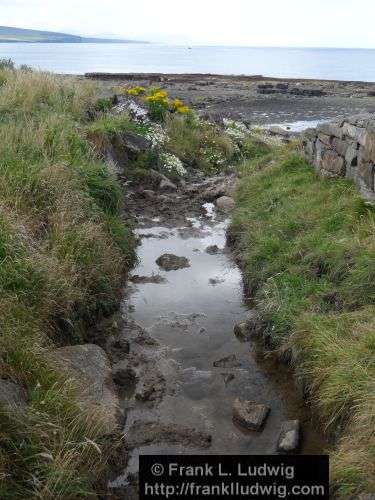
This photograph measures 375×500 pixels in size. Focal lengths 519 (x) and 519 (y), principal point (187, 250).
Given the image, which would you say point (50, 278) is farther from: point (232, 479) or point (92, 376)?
point (232, 479)

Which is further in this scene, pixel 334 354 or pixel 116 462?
pixel 334 354

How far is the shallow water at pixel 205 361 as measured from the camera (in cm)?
483

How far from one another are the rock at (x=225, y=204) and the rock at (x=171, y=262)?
2814mm

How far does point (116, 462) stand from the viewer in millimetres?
4375

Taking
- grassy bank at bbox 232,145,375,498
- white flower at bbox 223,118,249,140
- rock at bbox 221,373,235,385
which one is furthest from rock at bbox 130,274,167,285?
white flower at bbox 223,118,249,140

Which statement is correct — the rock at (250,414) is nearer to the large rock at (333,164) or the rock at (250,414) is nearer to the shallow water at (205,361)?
the shallow water at (205,361)

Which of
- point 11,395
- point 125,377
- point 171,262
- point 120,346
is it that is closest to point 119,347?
point 120,346

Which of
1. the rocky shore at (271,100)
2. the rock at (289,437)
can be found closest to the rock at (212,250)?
the rock at (289,437)

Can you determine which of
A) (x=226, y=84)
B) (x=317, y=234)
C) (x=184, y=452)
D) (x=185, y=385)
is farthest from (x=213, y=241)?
(x=226, y=84)

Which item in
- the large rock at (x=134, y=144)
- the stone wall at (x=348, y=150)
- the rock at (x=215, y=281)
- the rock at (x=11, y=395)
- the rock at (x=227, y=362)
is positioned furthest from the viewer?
the large rock at (x=134, y=144)

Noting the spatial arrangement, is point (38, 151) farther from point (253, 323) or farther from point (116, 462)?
point (116, 462)

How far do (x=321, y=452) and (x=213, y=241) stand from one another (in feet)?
18.5

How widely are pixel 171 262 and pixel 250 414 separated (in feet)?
13.0

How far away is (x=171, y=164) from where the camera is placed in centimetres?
1355
